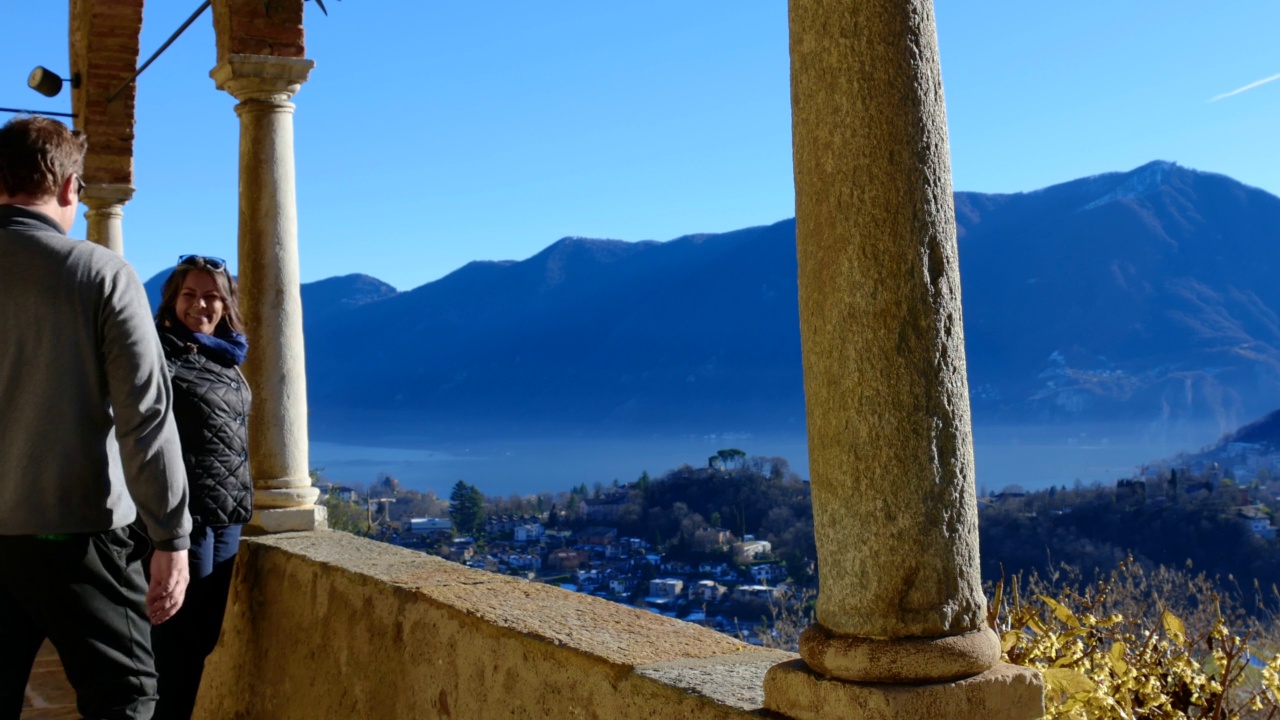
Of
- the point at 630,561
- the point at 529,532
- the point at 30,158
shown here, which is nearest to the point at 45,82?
the point at 30,158

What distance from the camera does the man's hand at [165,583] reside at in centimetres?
251

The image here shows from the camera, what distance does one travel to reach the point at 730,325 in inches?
2530

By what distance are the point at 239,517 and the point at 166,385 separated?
1.16 meters

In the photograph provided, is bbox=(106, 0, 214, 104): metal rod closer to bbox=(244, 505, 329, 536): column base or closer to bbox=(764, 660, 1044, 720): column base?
bbox=(244, 505, 329, 536): column base

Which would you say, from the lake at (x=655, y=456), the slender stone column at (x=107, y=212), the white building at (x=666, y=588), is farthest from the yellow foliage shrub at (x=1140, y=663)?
the lake at (x=655, y=456)

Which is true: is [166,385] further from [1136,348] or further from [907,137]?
[1136,348]

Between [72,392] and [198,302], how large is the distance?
1105 millimetres

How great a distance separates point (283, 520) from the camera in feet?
15.0

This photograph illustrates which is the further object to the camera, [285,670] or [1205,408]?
[1205,408]

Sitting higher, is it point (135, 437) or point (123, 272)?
point (123, 272)

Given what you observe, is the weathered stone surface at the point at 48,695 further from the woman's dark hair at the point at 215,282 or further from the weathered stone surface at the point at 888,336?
the weathered stone surface at the point at 888,336

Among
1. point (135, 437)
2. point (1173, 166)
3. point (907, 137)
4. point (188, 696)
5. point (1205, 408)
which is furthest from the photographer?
point (1173, 166)

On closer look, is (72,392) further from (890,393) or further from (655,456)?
(655,456)

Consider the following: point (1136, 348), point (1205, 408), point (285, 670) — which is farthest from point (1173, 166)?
point (285, 670)
